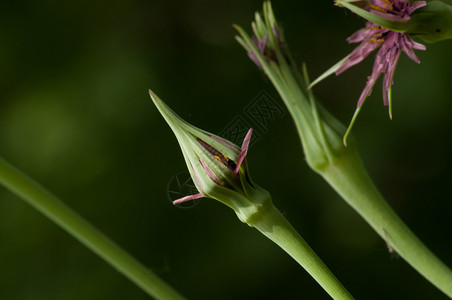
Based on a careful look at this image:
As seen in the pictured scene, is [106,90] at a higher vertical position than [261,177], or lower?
higher

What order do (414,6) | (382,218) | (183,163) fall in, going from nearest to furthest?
(414,6)
(382,218)
(183,163)

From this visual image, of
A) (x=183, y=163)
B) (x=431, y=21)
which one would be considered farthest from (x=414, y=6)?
(x=183, y=163)

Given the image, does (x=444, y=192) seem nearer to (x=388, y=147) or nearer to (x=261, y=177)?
(x=388, y=147)

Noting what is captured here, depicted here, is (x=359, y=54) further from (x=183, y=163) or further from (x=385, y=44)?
(x=183, y=163)

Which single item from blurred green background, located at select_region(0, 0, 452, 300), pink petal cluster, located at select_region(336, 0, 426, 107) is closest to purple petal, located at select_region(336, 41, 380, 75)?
pink petal cluster, located at select_region(336, 0, 426, 107)

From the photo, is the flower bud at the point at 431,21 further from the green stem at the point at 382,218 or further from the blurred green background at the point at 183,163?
the blurred green background at the point at 183,163

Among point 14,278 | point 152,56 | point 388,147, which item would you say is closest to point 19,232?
point 14,278

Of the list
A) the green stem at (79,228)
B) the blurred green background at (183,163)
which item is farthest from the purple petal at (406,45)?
the blurred green background at (183,163)
